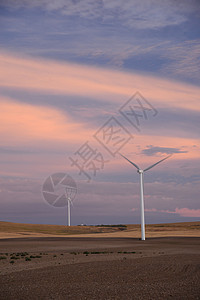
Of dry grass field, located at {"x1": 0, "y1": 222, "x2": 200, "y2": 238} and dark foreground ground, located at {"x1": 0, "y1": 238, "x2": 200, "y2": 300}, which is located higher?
dry grass field, located at {"x1": 0, "y1": 222, "x2": 200, "y2": 238}

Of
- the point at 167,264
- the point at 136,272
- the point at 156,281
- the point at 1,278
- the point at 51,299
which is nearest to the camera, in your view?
the point at 51,299

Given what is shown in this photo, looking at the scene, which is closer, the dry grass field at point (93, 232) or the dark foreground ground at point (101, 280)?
the dark foreground ground at point (101, 280)

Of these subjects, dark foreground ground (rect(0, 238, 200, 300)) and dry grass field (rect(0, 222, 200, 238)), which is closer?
dark foreground ground (rect(0, 238, 200, 300))

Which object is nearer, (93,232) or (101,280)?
(101,280)

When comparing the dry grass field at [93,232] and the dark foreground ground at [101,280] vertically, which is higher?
the dry grass field at [93,232]

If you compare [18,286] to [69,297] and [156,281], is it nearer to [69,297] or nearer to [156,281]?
[69,297]

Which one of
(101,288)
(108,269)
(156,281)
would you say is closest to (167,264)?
(108,269)

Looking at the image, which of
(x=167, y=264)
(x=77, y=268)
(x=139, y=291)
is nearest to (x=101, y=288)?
(x=139, y=291)

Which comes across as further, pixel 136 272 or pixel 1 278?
pixel 136 272

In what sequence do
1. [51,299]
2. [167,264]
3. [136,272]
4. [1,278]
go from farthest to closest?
[167,264]
[136,272]
[1,278]
[51,299]

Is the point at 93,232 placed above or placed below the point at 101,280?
above

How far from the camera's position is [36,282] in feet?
91.9

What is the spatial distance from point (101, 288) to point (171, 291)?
4118 millimetres

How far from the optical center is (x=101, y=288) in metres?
25.3
